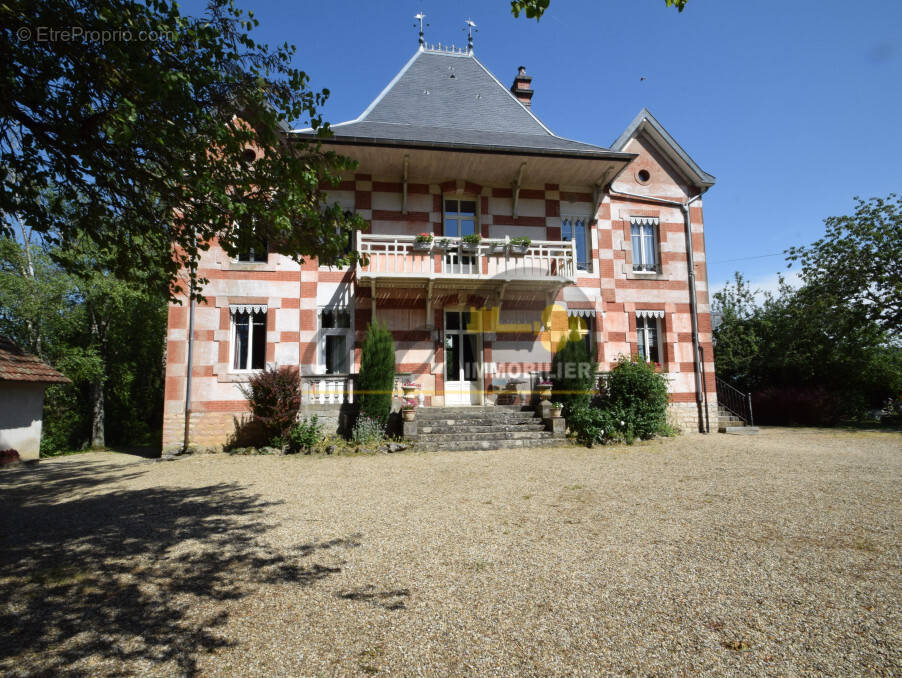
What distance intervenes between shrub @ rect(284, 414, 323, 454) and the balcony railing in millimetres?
3721

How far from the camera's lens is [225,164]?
16.8 ft

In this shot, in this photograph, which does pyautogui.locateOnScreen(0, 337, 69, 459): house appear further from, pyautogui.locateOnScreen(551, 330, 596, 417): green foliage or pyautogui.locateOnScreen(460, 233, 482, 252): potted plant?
pyautogui.locateOnScreen(551, 330, 596, 417): green foliage

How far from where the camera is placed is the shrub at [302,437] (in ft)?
33.5

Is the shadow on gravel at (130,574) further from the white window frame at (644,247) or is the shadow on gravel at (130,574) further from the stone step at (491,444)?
the white window frame at (644,247)

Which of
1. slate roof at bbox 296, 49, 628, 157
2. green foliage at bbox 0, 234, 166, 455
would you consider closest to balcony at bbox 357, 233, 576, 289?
slate roof at bbox 296, 49, 628, 157

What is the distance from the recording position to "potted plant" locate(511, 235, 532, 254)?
11.9 metres

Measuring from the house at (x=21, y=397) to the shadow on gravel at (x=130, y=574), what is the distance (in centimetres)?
577

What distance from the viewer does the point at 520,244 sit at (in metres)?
12.0

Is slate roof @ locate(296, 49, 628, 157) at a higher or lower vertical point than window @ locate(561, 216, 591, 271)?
higher

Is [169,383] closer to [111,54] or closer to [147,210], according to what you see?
[147,210]

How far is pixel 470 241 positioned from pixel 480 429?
15.2 ft

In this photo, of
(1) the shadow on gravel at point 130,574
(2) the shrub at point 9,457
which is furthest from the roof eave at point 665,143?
(2) the shrub at point 9,457

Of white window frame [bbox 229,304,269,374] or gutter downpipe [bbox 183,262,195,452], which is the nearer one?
gutter downpipe [bbox 183,262,195,452]

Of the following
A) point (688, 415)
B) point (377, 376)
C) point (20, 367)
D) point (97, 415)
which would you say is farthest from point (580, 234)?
point (97, 415)
